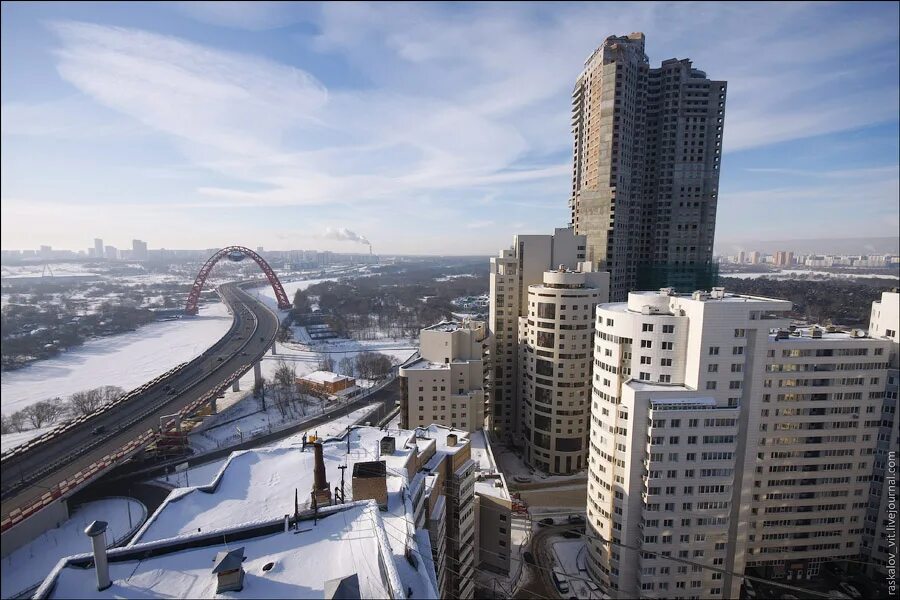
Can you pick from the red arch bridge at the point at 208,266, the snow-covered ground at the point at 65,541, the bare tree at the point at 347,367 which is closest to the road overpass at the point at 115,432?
the snow-covered ground at the point at 65,541

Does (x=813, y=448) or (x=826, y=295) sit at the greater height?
(x=826, y=295)

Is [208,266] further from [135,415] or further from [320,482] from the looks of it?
[320,482]

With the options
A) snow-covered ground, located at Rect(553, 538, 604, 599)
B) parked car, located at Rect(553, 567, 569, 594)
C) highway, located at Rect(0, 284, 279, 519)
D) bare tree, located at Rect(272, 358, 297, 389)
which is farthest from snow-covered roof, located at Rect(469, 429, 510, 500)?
bare tree, located at Rect(272, 358, 297, 389)

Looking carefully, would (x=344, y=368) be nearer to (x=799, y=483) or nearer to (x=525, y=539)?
(x=525, y=539)

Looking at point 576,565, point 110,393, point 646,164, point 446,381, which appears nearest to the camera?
point 576,565

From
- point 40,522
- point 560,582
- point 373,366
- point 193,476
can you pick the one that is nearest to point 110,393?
point 193,476

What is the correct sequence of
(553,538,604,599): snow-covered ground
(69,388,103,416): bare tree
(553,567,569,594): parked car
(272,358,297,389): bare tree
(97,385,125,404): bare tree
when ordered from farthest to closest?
(272,358,297,389): bare tree, (97,385,125,404): bare tree, (69,388,103,416): bare tree, (553,567,569,594): parked car, (553,538,604,599): snow-covered ground

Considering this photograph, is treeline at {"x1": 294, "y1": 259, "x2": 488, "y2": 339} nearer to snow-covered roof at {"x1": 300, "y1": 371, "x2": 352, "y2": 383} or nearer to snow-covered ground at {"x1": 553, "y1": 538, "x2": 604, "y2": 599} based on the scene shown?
snow-covered roof at {"x1": 300, "y1": 371, "x2": 352, "y2": 383}
